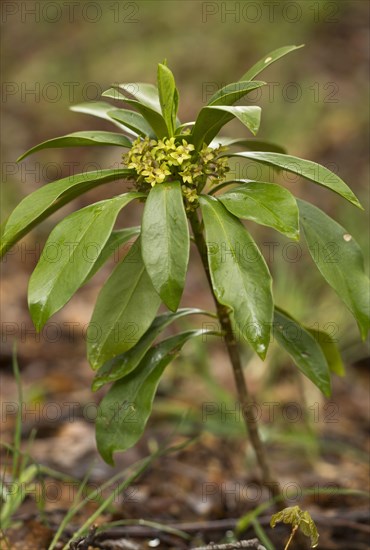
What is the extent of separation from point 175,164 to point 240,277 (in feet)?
0.86

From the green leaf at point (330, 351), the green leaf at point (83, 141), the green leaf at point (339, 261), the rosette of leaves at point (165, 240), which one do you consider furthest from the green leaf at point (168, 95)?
the green leaf at point (330, 351)

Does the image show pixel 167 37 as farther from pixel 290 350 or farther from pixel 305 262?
pixel 290 350

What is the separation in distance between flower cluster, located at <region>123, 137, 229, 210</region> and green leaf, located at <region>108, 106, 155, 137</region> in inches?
2.7

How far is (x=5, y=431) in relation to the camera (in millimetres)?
2664

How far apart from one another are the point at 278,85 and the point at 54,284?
392 cm

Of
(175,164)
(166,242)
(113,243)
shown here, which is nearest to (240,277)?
(166,242)

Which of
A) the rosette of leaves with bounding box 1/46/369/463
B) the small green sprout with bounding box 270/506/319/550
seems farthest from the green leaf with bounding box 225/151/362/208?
the small green sprout with bounding box 270/506/319/550

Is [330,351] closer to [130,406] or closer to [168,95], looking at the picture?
[130,406]

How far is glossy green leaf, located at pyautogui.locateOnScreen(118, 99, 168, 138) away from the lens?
1359 millimetres

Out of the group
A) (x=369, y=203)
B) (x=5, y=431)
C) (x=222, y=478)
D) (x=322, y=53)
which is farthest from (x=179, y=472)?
(x=322, y=53)

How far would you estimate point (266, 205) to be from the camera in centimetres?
132

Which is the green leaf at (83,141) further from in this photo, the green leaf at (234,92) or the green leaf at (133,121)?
the green leaf at (234,92)

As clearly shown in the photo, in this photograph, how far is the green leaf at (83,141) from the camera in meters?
1.40

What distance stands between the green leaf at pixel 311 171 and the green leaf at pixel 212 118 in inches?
3.2
